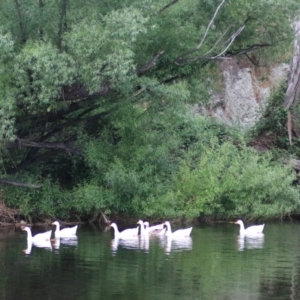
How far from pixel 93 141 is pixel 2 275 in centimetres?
1270

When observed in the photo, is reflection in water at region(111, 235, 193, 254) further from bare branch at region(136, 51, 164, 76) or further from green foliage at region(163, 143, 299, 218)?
bare branch at region(136, 51, 164, 76)

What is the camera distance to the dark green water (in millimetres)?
17547

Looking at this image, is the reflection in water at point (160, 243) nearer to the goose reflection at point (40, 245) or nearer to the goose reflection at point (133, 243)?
the goose reflection at point (133, 243)

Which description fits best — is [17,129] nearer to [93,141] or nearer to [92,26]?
[93,141]

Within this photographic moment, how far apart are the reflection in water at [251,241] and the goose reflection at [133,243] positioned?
9.48 ft

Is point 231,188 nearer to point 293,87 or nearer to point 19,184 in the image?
point 19,184

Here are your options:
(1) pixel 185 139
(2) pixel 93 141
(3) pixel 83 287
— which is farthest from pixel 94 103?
(3) pixel 83 287

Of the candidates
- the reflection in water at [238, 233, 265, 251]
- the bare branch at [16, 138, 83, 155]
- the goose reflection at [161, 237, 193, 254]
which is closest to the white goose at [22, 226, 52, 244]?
the goose reflection at [161, 237, 193, 254]

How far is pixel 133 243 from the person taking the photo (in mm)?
26391

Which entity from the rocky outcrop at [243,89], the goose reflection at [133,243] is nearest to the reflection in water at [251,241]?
the goose reflection at [133,243]

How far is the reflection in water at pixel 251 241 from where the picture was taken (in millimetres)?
25325

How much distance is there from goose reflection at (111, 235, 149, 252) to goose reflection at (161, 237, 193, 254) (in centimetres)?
57

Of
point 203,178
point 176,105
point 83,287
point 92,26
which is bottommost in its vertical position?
point 83,287

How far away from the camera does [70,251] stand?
24141 millimetres
